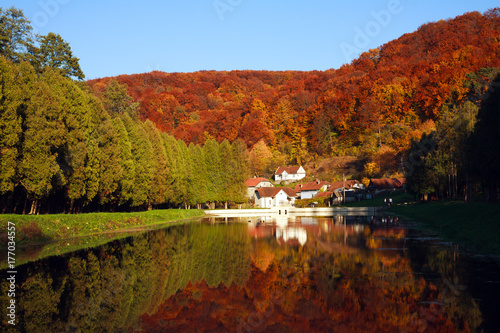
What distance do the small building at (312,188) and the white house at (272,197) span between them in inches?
140

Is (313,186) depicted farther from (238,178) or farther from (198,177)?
(198,177)

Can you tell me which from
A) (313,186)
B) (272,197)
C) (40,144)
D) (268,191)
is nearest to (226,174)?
(268,191)

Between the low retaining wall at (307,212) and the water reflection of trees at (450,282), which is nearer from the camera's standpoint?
the water reflection of trees at (450,282)

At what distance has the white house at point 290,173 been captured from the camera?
12400 cm

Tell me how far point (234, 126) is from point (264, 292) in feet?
408

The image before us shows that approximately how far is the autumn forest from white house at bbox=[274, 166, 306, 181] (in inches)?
174

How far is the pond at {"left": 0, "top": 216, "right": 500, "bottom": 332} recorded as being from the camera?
9.80 meters

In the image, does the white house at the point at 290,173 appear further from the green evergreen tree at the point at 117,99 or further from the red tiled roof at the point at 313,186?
the green evergreen tree at the point at 117,99

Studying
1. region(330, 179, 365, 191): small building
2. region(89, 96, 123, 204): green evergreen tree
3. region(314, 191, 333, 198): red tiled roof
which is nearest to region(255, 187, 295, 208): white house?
region(314, 191, 333, 198): red tiled roof

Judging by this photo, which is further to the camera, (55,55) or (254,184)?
(254,184)

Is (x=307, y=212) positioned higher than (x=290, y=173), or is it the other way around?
(x=290, y=173)

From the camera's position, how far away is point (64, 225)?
104ft

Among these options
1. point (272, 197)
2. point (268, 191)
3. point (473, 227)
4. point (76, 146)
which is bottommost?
point (473, 227)

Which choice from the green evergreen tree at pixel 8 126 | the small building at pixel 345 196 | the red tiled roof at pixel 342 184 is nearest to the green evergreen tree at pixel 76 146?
the green evergreen tree at pixel 8 126
